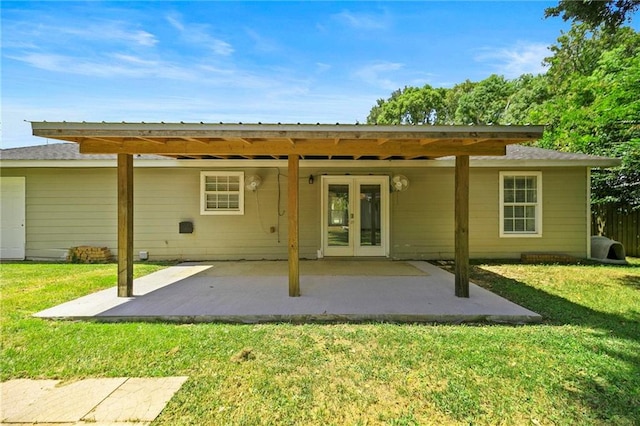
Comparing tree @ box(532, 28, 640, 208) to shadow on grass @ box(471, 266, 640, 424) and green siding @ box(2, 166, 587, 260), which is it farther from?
shadow on grass @ box(471, 266, 640, 424)

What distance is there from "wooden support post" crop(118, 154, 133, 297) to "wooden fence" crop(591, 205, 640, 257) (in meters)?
13.2

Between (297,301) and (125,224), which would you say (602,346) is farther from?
(125,224)

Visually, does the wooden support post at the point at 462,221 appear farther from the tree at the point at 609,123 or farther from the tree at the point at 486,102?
the tree at the point at 486,102

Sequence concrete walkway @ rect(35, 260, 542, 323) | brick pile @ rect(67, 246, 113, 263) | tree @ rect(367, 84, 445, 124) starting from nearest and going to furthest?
1. concrete walkway @ rect(35, 260, 542, 323)
2. brick pile @ rect(67, 246, 113, 263)
3. tree @ rect(367, 84, 445, 124)

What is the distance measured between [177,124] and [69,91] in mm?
7481

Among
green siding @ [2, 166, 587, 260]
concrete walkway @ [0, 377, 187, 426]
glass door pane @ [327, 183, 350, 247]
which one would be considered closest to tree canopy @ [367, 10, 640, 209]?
green siding @ [2, 166, 587, 260]

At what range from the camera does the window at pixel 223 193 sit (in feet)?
28.0

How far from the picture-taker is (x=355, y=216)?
8578mm

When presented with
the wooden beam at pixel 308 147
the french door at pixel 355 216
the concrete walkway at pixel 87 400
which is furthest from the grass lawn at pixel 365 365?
the french door at pixel 355 216

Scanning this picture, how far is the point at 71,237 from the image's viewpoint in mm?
8500

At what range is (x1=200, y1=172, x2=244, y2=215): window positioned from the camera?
8.55 metres

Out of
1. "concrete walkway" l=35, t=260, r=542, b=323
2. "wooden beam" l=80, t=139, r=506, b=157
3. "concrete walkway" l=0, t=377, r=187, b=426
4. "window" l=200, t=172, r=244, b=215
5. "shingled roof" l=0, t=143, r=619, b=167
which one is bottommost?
"concrete walkway" l=0, t=377, r=187, b=426

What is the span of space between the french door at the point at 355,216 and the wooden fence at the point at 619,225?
776cm

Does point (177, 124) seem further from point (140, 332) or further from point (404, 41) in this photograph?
point (404, 41)
